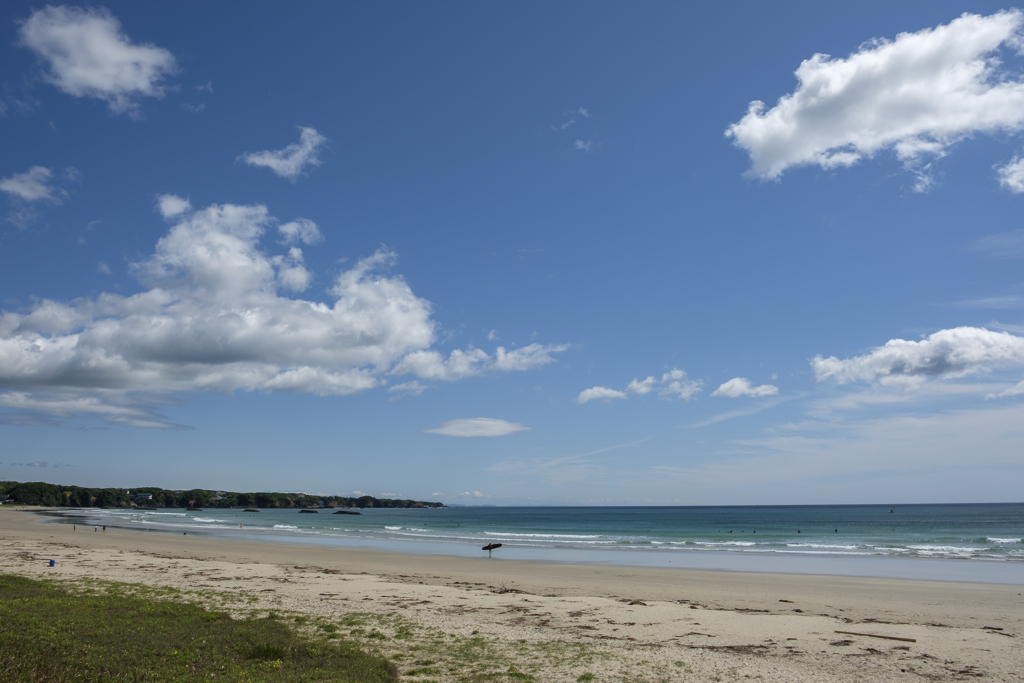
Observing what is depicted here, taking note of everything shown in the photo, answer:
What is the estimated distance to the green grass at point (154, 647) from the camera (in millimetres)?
7625

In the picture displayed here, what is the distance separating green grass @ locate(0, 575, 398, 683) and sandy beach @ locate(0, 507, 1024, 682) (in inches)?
55.9

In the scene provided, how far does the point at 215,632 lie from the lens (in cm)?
1116

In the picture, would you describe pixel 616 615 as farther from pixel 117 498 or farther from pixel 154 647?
pixel 117 498

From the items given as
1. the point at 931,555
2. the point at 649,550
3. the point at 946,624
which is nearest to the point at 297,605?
the point at 946,624

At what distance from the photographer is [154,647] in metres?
9.53

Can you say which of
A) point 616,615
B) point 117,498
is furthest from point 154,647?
point 117,498

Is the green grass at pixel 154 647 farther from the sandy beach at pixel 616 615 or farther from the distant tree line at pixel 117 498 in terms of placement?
the distant tree line at pixel 117 498

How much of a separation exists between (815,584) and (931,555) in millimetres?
20284

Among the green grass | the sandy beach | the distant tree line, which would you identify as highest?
the green grass

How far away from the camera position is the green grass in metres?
7.62

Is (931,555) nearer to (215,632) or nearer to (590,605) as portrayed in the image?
(590,605)

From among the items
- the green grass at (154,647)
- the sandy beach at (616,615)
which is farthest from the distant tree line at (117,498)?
the green grass at (154,647)

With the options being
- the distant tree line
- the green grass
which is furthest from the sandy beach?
the distant tree line

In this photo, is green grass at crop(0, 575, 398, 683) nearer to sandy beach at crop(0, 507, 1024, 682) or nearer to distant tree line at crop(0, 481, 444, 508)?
sandy beach at crop(0, 507, 1024, 682)
